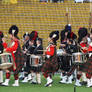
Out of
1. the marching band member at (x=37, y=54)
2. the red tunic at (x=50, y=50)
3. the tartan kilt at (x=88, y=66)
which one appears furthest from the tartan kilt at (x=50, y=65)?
the tartan kilt at (x=88, y=66)

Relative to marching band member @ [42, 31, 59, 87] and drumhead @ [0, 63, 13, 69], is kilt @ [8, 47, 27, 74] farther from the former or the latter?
drumhead @ [0, 63, 13, 69]

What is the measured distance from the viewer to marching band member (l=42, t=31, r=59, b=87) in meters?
15.8

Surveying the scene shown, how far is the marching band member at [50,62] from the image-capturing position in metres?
15.8

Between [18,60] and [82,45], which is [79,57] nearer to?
[82,45]

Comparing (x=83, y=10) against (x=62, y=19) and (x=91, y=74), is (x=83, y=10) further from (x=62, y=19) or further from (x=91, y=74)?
(x=91, y=74)

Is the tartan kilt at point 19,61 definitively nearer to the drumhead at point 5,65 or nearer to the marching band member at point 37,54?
the marching band member at point 37,54

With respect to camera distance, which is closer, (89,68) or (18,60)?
(89,68)

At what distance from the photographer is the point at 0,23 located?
82.0 ft

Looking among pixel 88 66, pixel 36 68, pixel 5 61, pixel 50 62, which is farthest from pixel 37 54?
pixel 5 61

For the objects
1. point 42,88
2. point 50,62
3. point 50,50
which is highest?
point 50,50

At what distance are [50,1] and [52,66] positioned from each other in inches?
494

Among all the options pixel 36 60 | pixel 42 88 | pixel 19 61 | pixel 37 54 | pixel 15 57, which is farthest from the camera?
pixel 37 54

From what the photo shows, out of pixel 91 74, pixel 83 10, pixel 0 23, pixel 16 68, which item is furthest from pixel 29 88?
pixel 83 10

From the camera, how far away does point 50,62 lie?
15961 millimetres
